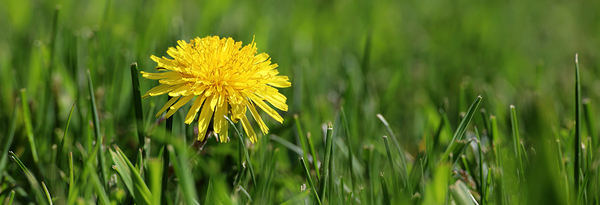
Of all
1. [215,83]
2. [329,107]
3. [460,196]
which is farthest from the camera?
[329,107]

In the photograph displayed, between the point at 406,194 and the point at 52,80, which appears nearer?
the point at 406,194

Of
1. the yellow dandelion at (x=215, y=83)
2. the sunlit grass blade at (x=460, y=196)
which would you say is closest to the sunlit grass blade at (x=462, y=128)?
the sunlit grass blade at (x=460, y=196)

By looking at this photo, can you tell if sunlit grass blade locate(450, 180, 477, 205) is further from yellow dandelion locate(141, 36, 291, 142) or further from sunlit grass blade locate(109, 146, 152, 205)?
sunlit grass blade locate(109, 146, 152, 205)

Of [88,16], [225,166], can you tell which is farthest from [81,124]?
[88,16]

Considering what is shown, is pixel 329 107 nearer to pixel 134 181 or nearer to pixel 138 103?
pixel 138 103

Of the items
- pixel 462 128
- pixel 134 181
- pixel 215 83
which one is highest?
pixel 215 83

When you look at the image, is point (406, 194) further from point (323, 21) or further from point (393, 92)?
point (323, 21)

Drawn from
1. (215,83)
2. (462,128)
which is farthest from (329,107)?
(215,83)
